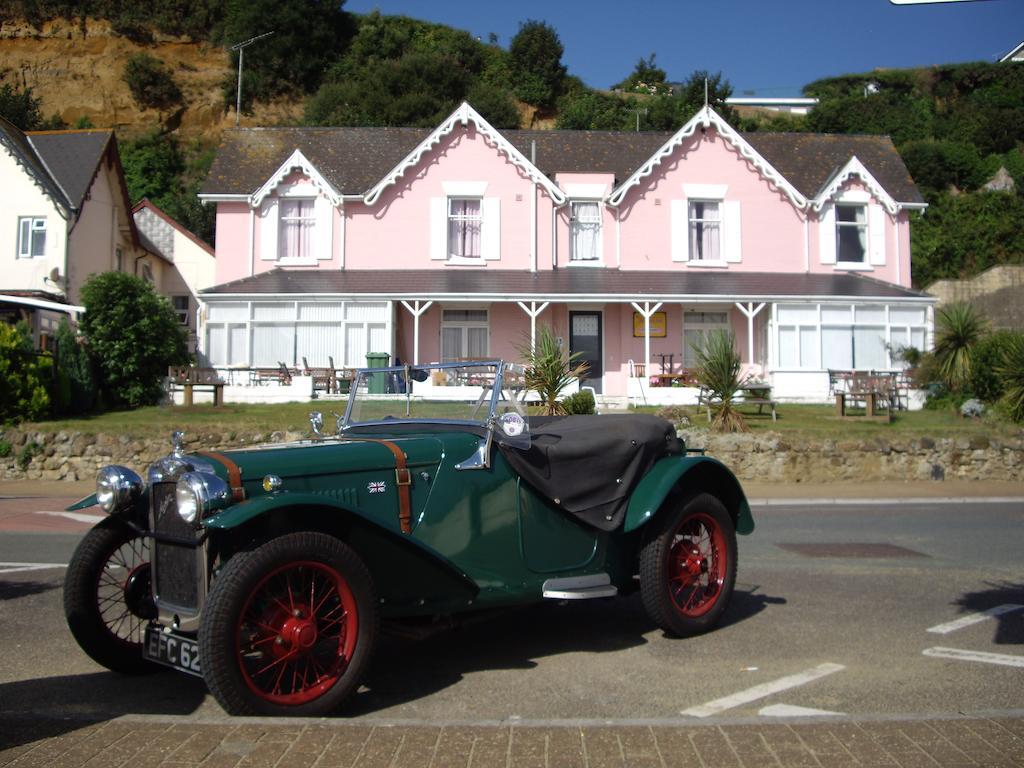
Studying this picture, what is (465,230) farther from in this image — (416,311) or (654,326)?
(654,326)

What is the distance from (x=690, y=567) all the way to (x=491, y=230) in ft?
72.0

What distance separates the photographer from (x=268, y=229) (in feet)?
89.7

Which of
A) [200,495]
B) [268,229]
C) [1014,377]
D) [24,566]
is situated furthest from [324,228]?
[200,495]

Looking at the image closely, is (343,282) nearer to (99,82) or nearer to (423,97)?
(423,97)

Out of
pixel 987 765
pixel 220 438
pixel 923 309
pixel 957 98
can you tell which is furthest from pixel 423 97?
pixel 987 765

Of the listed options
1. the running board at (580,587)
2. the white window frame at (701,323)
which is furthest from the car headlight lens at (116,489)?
the white window frame at (701,323)

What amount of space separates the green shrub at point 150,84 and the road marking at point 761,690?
69.3m

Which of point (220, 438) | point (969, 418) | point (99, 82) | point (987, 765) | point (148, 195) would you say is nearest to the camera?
point (987, 765)

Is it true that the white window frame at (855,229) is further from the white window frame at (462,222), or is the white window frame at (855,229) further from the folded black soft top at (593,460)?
the folded black soft top at (593,460)

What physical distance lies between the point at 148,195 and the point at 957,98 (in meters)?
62.5

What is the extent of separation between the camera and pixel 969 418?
68.7ft

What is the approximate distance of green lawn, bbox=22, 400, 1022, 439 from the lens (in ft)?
59.8

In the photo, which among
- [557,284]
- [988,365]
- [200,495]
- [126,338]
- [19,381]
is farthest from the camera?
[557,284]

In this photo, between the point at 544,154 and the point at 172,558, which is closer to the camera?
the point at 172,558
